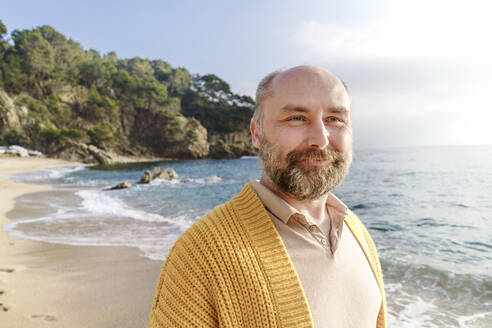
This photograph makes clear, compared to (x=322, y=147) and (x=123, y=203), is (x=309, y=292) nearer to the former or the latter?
(x=322, y=147)

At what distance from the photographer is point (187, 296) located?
2.67 feet

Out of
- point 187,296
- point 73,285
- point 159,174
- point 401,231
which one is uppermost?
point 187,296

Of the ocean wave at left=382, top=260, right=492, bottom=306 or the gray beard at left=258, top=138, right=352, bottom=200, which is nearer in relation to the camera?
the gray beard at left=258, top=138, right=352, bottom=200

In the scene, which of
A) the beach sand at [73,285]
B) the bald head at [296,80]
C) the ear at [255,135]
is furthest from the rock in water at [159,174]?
the bald head at [296,80]

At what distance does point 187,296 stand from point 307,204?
0.50m

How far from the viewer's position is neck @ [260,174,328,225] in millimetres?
1021

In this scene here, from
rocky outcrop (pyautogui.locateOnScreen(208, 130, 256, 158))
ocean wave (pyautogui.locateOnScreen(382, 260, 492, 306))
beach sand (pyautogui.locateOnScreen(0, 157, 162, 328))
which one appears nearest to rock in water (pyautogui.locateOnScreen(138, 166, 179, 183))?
beach sand (pyautogui.locateOnScreen(0, 157, 162, 328))

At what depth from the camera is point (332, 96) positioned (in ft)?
3.26

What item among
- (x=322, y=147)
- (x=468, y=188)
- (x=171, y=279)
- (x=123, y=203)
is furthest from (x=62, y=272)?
(x=468, y=188)

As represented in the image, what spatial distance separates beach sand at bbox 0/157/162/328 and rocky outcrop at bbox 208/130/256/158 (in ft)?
146

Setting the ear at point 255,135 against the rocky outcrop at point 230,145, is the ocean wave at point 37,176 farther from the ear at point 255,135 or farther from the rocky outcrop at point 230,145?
the rocky outcrop at point 230,145

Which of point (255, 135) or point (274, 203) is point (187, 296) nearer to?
point (274, 203)

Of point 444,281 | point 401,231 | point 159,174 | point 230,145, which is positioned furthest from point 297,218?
point 230,145

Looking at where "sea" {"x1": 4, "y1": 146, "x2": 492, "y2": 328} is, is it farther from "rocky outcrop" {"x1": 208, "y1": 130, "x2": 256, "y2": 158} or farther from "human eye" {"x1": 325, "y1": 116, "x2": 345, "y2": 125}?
"rocky outcrop" {"x1": 208, "y1": 130, "x2": 256, "y2": 158}
